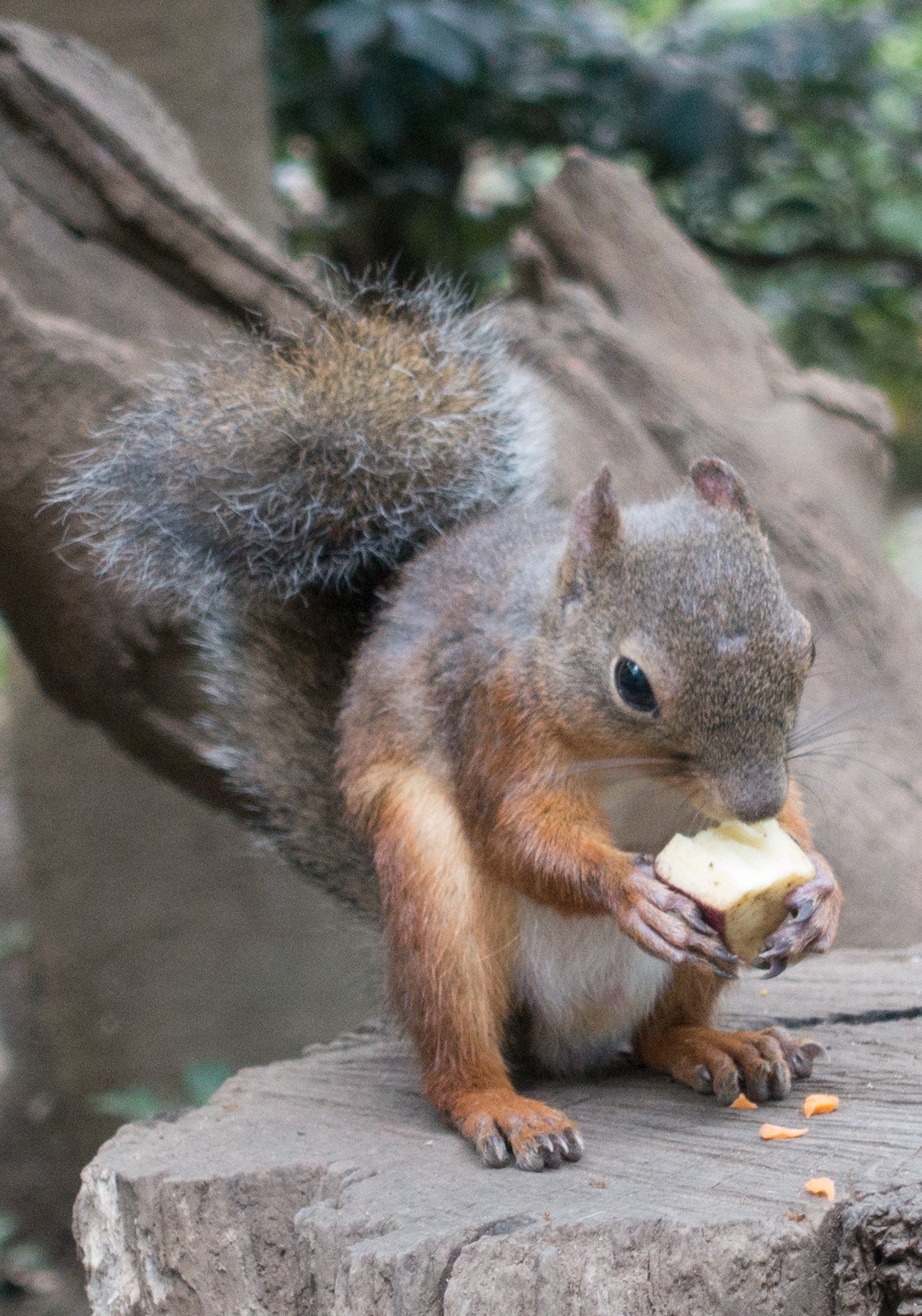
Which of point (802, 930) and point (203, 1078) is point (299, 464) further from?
point (203, 1078)

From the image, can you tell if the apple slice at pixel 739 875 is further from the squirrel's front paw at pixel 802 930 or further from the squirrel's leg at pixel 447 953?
the squirrel's leg at pixel 447 953

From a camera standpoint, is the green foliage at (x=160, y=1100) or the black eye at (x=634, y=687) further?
the green foliage at (x=160, y=1100)

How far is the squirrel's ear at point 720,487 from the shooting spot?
178cm

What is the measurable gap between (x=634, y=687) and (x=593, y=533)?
232mm

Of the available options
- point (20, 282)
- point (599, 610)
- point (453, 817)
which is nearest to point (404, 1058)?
point (453, 817)

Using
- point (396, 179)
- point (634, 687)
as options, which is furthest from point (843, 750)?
point (396, 179)

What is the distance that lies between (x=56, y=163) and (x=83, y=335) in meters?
0.47

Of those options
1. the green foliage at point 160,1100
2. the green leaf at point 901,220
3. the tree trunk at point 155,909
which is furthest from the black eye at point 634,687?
the green leaf at point 901,220

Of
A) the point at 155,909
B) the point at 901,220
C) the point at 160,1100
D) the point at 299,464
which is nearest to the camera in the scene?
the point at 299,464

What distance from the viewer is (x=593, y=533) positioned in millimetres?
1712

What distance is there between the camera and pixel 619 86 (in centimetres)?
418

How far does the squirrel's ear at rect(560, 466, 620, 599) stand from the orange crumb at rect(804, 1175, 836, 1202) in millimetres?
721

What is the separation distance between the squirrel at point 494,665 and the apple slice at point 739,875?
22 millimetres

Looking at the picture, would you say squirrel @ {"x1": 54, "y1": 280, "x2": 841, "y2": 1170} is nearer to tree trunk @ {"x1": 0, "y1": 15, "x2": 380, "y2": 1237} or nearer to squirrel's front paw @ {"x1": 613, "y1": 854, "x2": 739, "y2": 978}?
squirrel's front paw @ {"x1": 613, "y1": 854, "x2": 739, "y2": 978}
